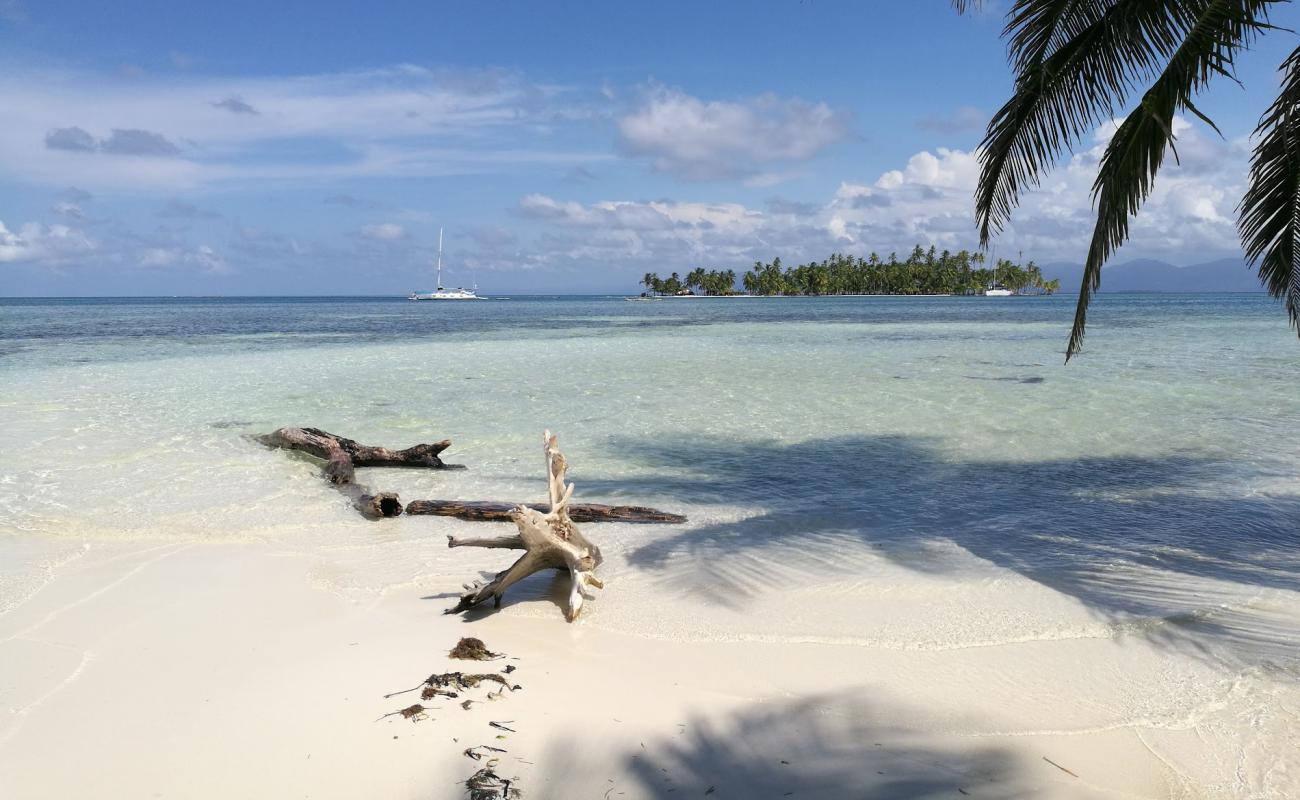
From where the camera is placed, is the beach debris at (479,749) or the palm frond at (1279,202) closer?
the beach debris at (479,749)

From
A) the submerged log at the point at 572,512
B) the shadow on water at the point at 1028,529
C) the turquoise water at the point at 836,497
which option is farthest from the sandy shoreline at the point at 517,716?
the submerged log at the point at 572,512

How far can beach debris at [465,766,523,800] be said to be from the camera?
10.0ft

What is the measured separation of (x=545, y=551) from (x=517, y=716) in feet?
4.84

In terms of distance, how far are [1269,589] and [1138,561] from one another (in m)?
0.81

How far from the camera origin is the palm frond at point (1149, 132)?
536 cm

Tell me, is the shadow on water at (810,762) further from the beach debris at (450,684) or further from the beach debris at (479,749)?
the beach debris at (450,684)

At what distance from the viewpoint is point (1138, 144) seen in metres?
5.85

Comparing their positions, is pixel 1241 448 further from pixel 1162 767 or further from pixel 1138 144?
pixel 1162 767

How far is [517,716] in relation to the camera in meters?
3.65

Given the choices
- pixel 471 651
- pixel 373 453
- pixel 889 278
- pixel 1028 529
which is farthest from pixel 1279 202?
pixel 889 278

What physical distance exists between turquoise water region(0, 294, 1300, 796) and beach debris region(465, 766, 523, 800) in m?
1.75

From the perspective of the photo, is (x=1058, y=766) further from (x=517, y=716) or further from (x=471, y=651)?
(x=471, y=651)

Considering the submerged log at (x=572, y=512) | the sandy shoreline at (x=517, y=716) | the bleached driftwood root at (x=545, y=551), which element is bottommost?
the sandy shoreline at (x=517, y=716)

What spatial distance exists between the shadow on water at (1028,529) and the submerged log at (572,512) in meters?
0.47
